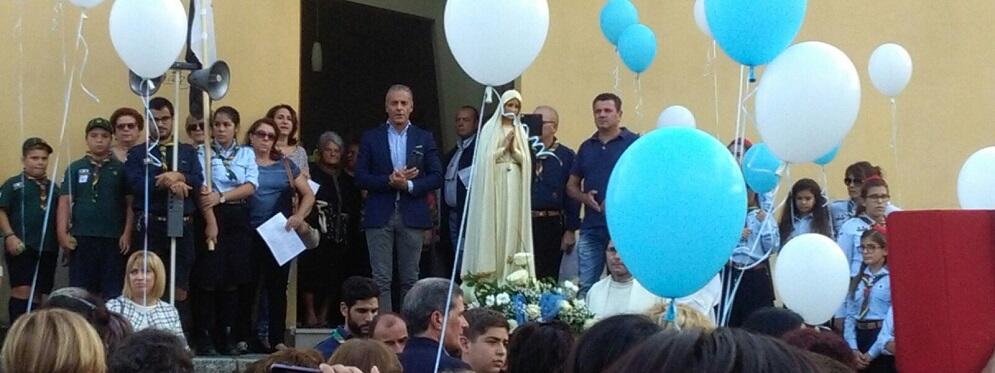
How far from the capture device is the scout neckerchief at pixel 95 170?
9.08 metres

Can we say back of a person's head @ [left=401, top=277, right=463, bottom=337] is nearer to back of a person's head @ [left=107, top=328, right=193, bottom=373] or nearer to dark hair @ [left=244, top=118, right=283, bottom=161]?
back of a person's head @ [left=107, top=328, right=193, bottom=373]

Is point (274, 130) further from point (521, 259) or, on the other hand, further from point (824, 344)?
point (824, 344)

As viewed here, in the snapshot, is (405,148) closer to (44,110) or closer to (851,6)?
(44,110)

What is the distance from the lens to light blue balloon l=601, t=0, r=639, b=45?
34.4 ft

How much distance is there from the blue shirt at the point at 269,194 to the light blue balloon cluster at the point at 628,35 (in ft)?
8.32

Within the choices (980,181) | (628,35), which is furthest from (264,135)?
(980,181)

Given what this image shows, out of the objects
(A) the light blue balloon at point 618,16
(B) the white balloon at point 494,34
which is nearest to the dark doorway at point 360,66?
(A) the light blue balloon at point 618,16

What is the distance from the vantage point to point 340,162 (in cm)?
1074

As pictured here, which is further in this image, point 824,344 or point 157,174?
point 157,174

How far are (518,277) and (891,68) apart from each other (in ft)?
10.7

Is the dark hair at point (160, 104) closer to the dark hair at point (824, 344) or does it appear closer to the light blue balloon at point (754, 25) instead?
the light blue balloon at point (754, 25)

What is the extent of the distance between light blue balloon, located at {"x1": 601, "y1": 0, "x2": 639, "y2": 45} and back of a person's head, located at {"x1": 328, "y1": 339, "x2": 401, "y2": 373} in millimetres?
6114

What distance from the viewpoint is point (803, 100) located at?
20.1 ft

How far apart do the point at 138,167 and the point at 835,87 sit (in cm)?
469
